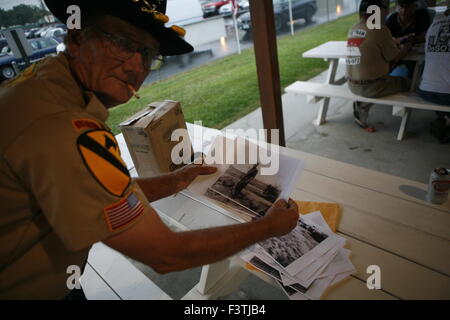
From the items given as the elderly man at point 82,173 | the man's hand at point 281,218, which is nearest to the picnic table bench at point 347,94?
the man's hand at point 281,218

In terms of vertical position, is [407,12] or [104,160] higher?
[104,160]

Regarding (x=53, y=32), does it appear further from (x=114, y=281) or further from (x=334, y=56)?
(x=114, y=281)

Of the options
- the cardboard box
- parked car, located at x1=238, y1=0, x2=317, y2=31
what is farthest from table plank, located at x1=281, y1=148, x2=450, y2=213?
parked car, located at x1=238, y1=0, x2=317, y2=31

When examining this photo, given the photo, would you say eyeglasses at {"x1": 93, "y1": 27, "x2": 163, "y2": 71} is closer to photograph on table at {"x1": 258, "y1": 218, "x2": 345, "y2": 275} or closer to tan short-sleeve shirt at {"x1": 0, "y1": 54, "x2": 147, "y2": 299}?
tan short-sleeve shirt at {"x1": 0, "y1": 54, "x2": 147, "y2": 299}

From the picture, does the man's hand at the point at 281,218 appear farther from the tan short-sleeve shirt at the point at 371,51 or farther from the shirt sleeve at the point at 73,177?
the tan short-sleeve shirt at the point at 371,51

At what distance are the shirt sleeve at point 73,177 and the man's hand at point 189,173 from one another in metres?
0.64

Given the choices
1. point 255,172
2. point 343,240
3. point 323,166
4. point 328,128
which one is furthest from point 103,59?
point 328,128

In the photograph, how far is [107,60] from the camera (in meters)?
0.92

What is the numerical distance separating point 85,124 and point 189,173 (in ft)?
2.40

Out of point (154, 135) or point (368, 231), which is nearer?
point (368, 231)

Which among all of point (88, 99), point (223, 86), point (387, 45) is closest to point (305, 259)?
point (88, 99)

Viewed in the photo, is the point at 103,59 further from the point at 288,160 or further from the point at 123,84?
the point at 288,160

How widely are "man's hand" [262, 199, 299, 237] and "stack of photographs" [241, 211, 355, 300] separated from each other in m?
0.09

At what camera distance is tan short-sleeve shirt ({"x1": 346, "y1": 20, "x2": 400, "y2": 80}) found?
117 inches
